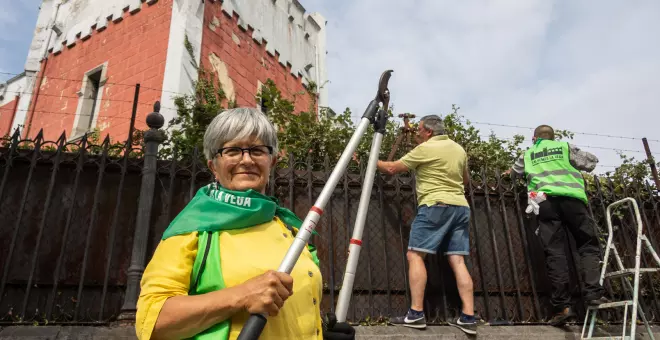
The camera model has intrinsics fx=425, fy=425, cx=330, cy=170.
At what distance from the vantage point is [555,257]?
4.46m

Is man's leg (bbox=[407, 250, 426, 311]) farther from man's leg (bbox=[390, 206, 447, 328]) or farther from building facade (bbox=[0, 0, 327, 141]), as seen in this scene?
building facade (bbox=[0, 0, 327, 141])

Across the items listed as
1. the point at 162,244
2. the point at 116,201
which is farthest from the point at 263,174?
the point at 116,201

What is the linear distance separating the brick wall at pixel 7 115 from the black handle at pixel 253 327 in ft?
48.6

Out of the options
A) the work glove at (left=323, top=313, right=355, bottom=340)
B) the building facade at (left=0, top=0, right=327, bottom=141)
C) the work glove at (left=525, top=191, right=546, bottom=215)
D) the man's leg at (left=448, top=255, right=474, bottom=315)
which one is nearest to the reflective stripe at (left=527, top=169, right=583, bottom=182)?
the work glove at (left=525, top=191, right=546, bottom=215)

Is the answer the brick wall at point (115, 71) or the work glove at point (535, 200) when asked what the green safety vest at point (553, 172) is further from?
the brick wall at point (115, 71)

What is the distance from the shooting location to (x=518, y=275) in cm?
509

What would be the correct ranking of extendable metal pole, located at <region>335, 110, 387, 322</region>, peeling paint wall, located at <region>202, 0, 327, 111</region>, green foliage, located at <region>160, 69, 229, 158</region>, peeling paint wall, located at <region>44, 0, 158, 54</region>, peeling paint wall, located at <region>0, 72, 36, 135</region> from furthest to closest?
peeling paint wall, located at <region>0, 72, 36, 135</region> → peeling paint wall, located at <region>44, 0, 158, 54</region> → peeling paint wall, located at <region>202, 0, 327, 111</region> → green foliage, located at <region>160, 69, 229, 158</region> → extendable metal pole, located at <region>335, 110, 387, 322</region>

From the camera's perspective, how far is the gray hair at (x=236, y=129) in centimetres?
173

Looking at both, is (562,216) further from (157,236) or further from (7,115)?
(7,115)

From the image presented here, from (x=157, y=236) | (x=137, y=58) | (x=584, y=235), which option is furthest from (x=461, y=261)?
(x=137, y=58)

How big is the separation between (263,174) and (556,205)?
3988 mm

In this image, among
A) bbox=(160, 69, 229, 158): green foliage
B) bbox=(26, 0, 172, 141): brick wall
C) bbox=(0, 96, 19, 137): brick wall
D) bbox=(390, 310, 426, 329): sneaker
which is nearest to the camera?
bbox=(390, 310, 426, 329): sneaker

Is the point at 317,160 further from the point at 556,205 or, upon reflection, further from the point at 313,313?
the point at 313,313

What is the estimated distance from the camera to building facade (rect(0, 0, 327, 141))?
30.8 feet
